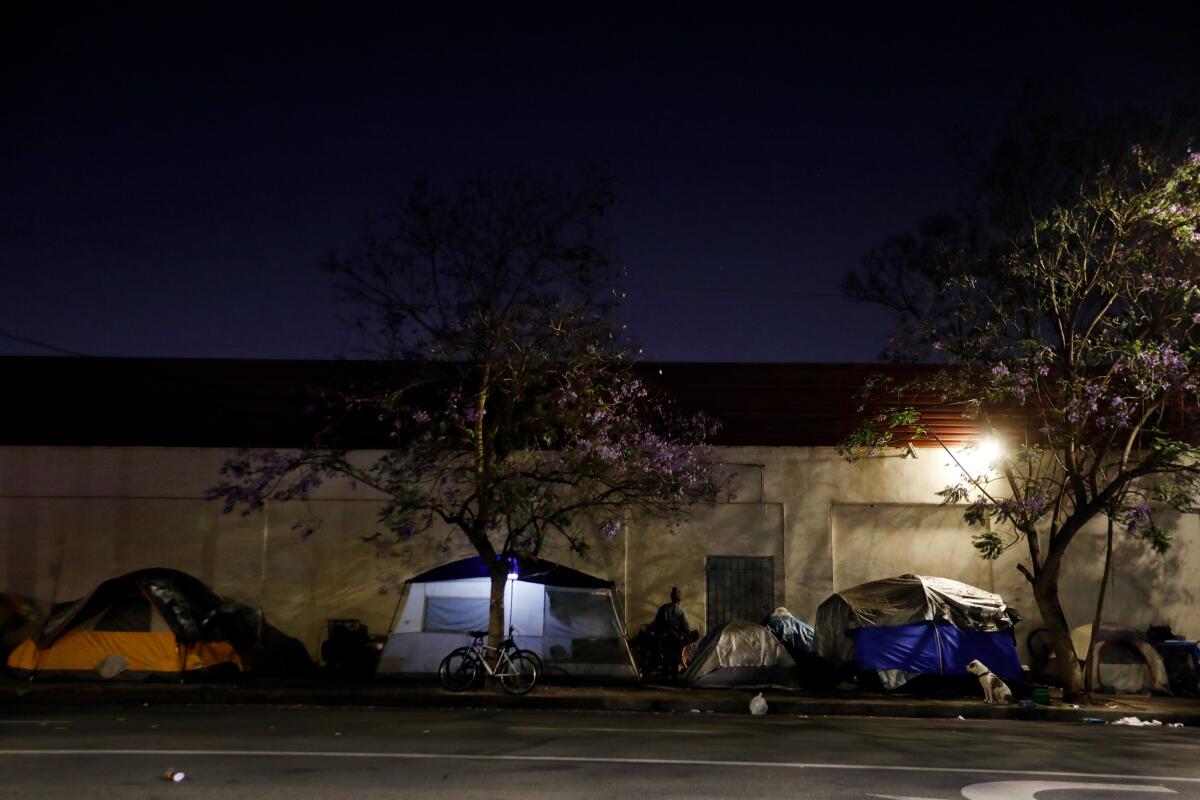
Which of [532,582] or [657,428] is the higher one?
[657,428]

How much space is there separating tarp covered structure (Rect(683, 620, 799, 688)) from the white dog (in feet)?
9.42

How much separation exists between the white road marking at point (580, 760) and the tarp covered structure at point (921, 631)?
8.55 meters

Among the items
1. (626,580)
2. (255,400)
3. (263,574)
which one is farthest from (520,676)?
(255,400)

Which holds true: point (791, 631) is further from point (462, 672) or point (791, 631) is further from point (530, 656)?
point (462, 672)

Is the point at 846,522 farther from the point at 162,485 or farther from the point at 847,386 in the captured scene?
the point at 162,485

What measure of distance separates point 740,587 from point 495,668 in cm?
628

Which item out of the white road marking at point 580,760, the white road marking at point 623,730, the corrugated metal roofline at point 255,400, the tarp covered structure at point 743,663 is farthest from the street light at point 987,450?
the white road marking at point 580,760

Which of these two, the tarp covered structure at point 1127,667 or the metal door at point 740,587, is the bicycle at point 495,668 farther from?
the tarp covered structure at point 1127,667

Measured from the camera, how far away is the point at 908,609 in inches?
720

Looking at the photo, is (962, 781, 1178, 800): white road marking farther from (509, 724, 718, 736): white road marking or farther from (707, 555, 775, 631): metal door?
(707, 555, 775, 631): metal door

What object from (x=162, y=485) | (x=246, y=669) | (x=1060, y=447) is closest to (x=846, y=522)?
(x=1060, y=447)

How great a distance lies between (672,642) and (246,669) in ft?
24.5

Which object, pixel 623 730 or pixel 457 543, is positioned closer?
pixel 623 730

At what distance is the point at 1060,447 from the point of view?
16.9 m
